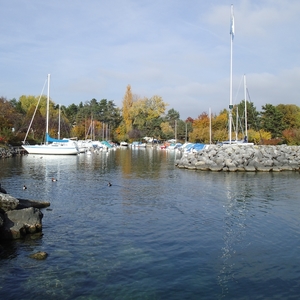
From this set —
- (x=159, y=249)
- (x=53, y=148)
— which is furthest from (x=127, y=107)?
(x=159, y=249)

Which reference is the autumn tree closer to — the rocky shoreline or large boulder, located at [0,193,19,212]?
the rocky shoreline

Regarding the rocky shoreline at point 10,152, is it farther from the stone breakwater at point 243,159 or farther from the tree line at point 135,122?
the stone breakwater at point 243,159

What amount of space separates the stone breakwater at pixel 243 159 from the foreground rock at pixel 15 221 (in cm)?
2807

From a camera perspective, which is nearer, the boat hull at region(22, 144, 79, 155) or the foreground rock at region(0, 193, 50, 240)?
the foreground rock at region(0, 193, 50, 240)

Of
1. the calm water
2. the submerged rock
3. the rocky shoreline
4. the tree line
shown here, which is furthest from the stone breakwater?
the submerged rock

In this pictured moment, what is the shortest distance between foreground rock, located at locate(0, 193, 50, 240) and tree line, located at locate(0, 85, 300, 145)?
53.5 metres

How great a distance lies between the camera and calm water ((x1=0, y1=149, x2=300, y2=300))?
9688mm

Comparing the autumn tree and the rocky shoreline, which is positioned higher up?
the autumn tree

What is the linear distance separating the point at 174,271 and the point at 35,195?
14070 mm

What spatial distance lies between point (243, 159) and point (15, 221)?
31.8 metres

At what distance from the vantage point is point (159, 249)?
41.7ft

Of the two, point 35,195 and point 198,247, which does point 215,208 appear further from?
point 35,195

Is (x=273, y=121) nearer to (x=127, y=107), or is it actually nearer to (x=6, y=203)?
(x=127, y=107)

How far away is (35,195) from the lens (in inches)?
888
